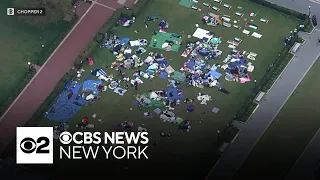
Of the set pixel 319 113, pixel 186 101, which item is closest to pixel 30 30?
pixel 186 101

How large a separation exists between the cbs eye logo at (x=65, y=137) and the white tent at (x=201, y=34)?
22674 millimetres

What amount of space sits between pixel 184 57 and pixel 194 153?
50.7ft

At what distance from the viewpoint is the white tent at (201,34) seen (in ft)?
302

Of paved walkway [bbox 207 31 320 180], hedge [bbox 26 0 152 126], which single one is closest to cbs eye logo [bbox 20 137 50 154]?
hedge [bbox 26 0 152 126]

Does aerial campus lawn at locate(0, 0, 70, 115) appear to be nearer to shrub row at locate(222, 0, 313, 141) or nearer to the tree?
the tree

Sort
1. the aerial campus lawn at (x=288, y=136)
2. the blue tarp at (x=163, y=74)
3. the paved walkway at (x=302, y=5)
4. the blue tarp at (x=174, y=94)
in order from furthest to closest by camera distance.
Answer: the paved walkway at (x=302, y=5)
the blue tarp at (x=163, y=74)
the blue tarp at (x=174, y=94)
the aerial campus lawn at (x=288, y=136)

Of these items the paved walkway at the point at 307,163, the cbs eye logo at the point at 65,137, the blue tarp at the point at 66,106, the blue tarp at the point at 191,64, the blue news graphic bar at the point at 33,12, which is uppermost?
the blue tarp at the point at 191,64

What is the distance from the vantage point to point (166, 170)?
7775cm

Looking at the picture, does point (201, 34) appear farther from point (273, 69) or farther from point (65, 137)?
point (65, 137)

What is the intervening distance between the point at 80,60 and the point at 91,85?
13.9 feet

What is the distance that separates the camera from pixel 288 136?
262 feet

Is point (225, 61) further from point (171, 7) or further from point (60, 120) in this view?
point (60, 120)

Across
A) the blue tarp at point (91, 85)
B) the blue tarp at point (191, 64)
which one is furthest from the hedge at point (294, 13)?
the blue tarp at point (91, 85)

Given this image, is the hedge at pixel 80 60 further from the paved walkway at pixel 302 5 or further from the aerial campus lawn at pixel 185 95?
the paved walkway at pixel 302 5
